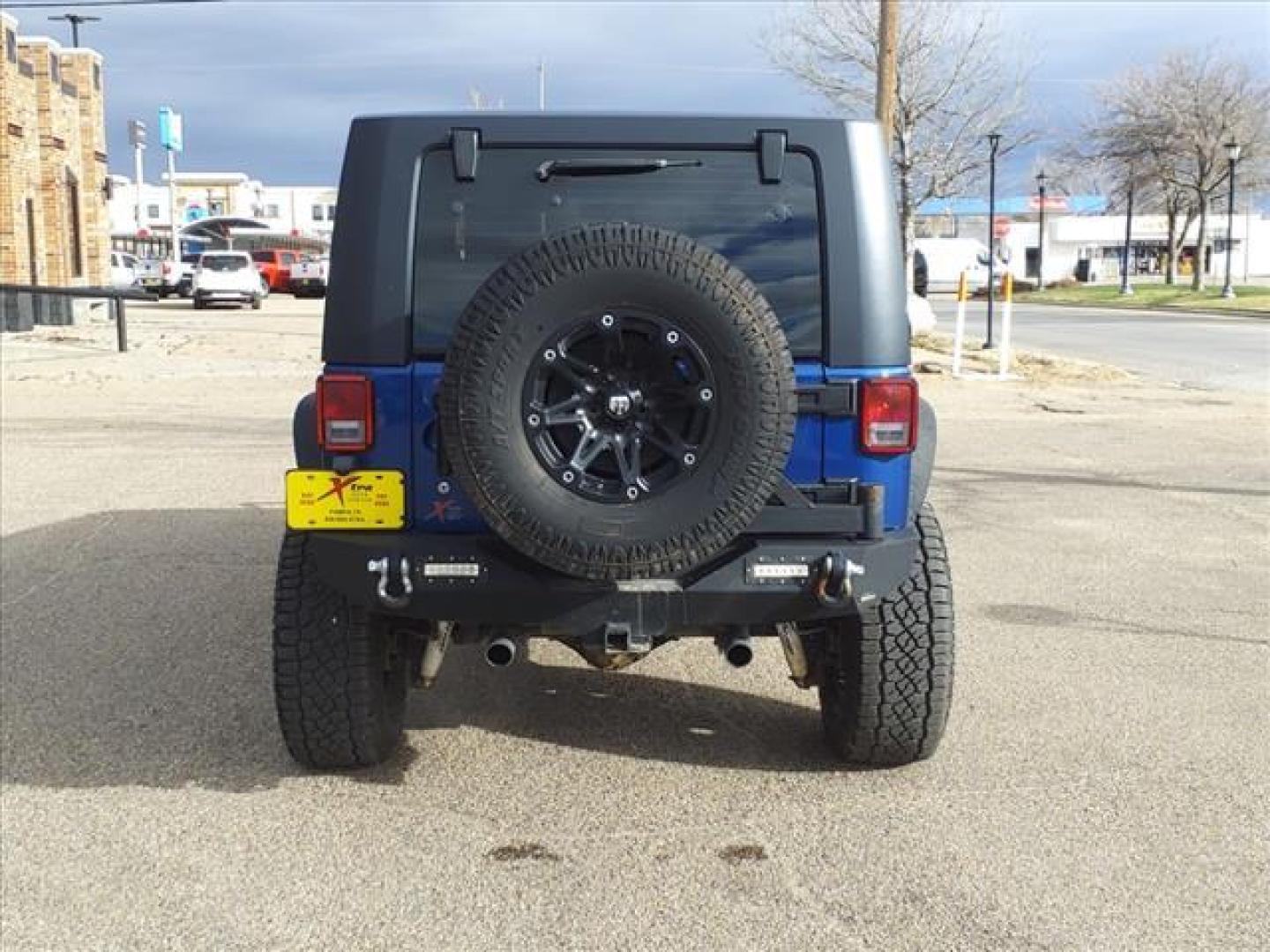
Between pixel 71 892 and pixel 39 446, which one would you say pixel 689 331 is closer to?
pixel 71 892

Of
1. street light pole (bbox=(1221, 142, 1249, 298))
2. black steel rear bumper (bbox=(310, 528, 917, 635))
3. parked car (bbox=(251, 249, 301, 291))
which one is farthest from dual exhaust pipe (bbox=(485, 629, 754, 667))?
parked car (bbox=(251, 249, 301, 291))

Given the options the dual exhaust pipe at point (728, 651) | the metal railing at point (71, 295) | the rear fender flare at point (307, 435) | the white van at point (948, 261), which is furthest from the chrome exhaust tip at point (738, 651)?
the white van at point (948, 261)

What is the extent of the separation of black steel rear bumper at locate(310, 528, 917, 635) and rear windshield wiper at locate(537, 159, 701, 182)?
42.0 inches

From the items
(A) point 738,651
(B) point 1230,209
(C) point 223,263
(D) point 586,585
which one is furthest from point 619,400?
(B) point 1230,209

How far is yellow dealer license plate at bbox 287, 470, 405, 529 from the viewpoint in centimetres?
391

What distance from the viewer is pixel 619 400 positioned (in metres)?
3.65

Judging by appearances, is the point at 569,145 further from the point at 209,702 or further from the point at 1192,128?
the point at 1192,128

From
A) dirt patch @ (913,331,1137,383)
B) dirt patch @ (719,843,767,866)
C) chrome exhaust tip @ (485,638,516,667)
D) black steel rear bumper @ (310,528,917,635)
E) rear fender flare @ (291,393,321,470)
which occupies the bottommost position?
dirt patch @ (719,843,767,866)

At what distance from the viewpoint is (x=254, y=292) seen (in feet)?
129

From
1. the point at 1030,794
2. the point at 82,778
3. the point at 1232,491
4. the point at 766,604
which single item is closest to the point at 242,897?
the point at 82,778

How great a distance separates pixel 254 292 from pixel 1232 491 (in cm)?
3369

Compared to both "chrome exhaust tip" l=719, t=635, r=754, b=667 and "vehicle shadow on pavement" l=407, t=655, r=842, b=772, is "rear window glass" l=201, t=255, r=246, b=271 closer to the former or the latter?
"vehicle shadow on pavement" l=407, t=655, r=842, b=772

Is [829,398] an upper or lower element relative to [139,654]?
upper

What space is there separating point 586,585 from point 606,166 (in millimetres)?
1190
